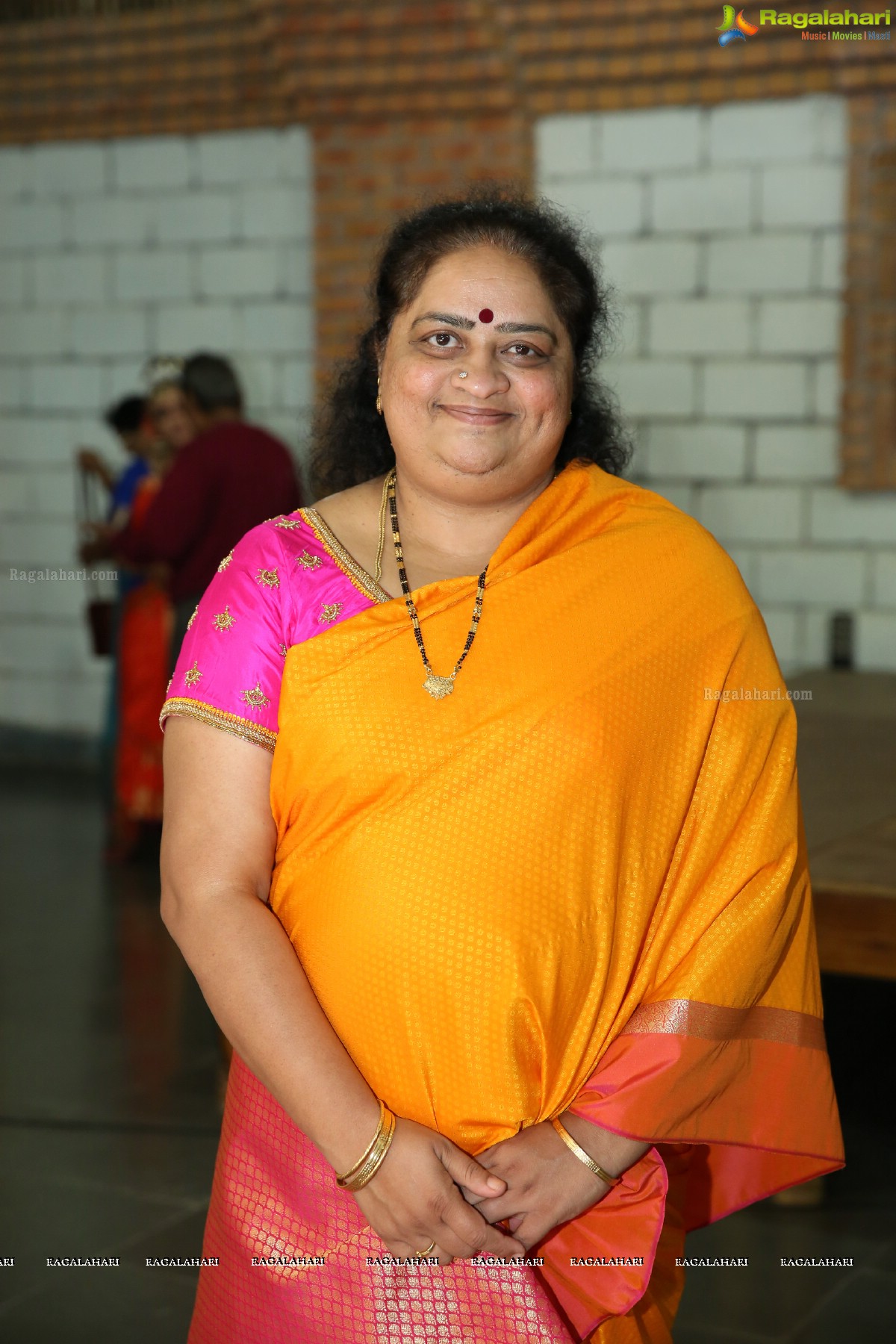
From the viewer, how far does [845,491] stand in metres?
5.01

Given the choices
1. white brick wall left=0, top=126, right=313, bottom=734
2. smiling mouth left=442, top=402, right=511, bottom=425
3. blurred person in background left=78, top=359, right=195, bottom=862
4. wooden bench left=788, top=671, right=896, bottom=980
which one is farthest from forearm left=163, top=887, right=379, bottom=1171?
white brick wall left=0, top=126, right=313, bottom=734

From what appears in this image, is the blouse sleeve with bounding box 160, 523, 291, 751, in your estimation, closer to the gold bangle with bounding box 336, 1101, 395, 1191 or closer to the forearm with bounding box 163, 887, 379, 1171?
the forearm with bounding box 163, 887, 379, 1171

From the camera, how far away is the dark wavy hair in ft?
A: 5.45

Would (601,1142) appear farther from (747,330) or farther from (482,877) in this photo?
(747,330)

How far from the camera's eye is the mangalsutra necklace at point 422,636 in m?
1.54

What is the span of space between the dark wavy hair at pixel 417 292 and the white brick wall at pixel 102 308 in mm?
3812

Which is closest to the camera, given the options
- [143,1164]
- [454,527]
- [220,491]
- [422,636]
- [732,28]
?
[422,636]

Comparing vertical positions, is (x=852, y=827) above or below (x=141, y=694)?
above

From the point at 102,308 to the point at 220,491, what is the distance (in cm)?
204

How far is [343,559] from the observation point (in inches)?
64.5

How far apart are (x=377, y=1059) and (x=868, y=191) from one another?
4085 mm

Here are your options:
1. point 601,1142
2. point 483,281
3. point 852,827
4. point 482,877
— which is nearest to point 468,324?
point 483,281

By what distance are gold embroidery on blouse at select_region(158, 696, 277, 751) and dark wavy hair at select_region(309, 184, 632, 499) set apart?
48cm

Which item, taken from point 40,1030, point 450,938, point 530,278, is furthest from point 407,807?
point 40,1030
